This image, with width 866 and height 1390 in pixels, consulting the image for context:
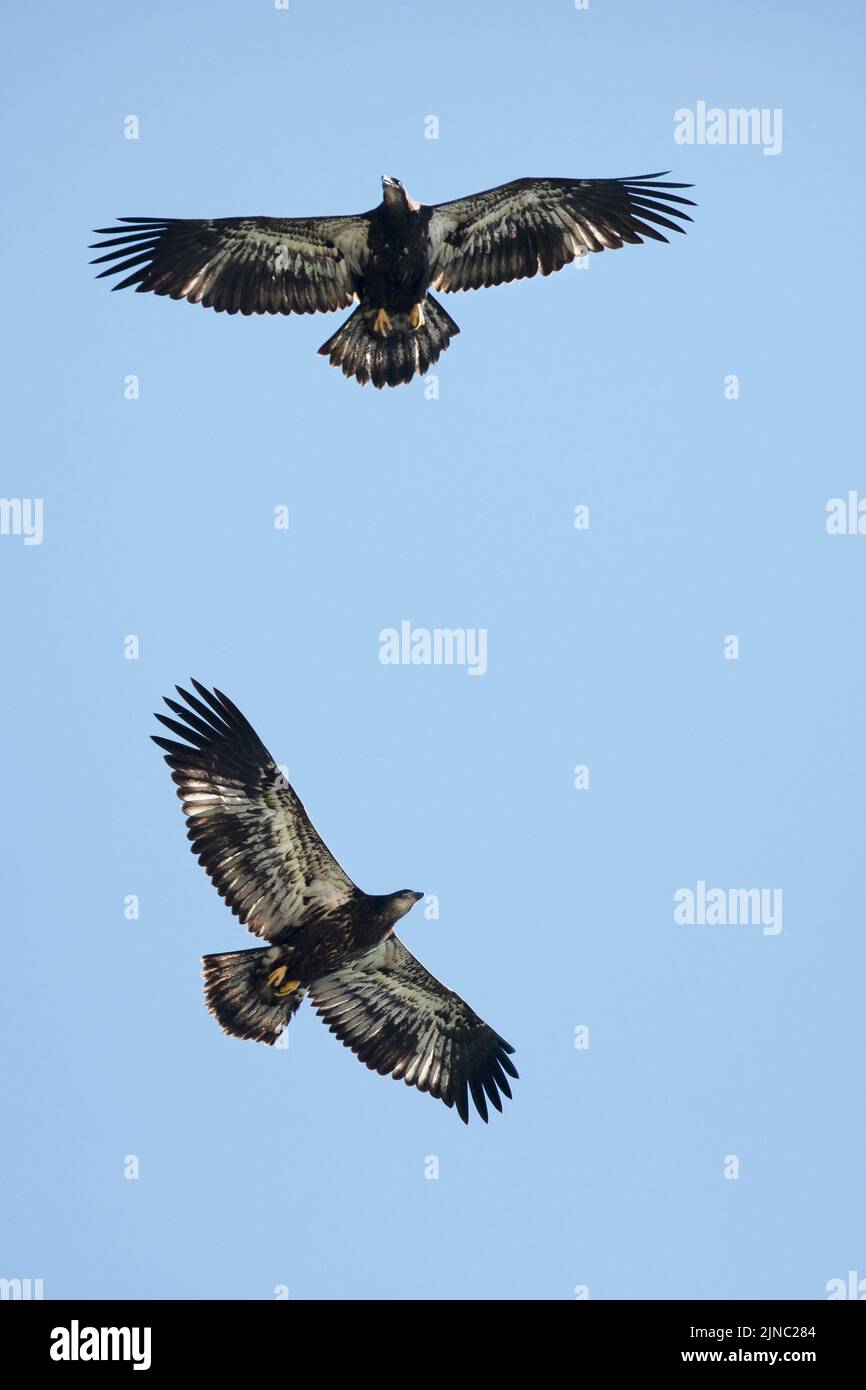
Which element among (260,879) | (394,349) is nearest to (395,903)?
(260,879)

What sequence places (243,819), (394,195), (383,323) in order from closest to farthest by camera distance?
(243,819) < (394,195) < (383,323)

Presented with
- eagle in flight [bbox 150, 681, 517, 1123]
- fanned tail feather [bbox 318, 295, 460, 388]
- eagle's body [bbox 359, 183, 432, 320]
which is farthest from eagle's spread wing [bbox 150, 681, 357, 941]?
eagle's body [bbox 359, 183, 432, 320]

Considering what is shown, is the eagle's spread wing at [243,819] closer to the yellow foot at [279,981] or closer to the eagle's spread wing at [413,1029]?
the yellow foot at [279,981]

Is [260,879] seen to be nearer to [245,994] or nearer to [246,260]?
[245,994]

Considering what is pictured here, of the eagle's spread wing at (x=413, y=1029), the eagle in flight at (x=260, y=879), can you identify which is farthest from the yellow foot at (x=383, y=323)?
the eagle's spread wing at (x=413, y=1029)
